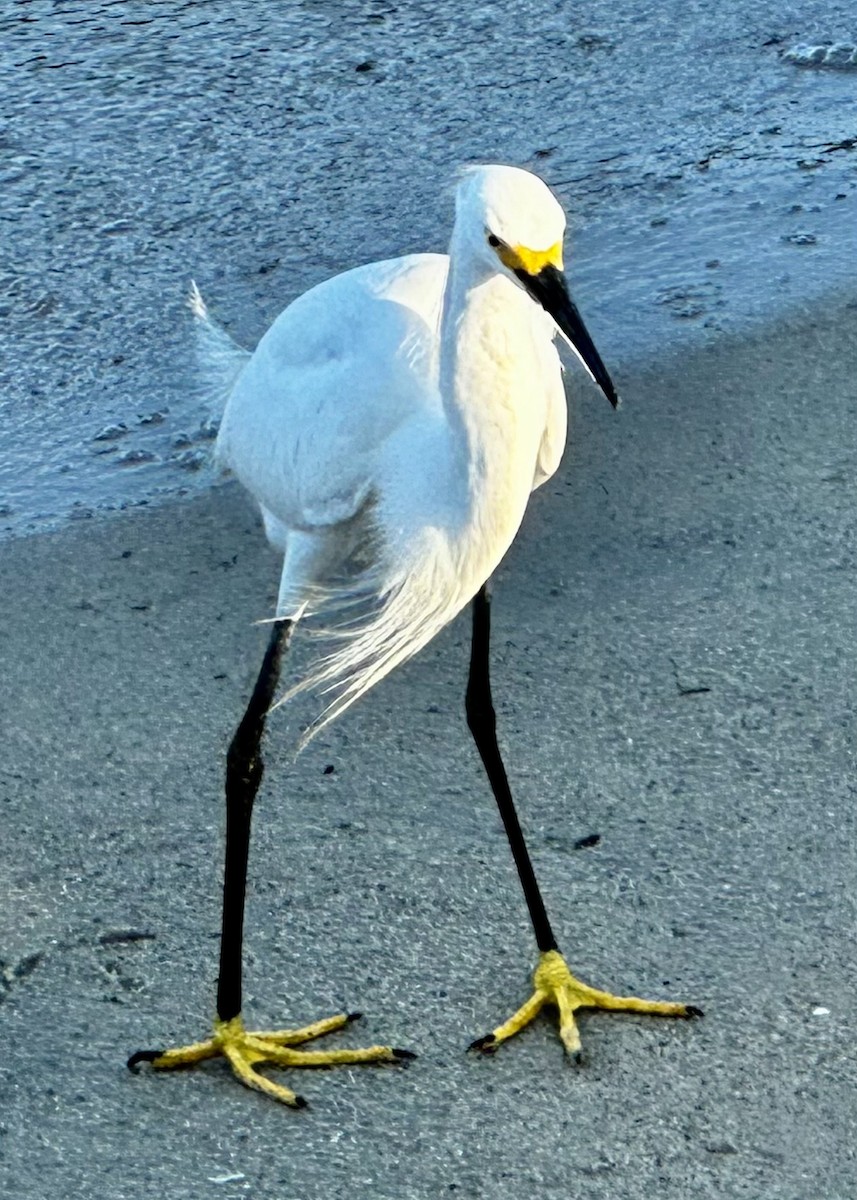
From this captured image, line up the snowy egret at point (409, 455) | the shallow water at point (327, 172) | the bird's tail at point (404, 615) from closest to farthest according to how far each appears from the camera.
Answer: the snowy egret at point (409, 455) → the bird's tail at point (404, 615) → the shallow water at point (327, 172)

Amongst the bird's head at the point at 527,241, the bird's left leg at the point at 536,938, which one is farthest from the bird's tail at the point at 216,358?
the bird's head at the point at 527,241

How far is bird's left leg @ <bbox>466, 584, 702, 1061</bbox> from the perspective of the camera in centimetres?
276

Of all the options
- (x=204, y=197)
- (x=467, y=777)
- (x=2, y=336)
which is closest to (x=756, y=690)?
(x=467, y=777)

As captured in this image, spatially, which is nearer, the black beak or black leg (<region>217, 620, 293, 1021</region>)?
the black beak

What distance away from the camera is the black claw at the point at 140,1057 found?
8.89 ft

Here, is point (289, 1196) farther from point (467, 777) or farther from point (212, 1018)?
point (467, 777)

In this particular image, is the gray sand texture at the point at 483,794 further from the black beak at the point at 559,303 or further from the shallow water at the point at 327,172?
the black beak at the point at 559,303

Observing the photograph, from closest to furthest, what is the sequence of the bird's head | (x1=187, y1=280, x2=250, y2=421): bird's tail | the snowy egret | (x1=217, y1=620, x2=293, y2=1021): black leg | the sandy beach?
1. the bird's head
2. the snowy egret
3. the sandy beach
4. (x1=217, y1=620, x2=293, y2=1021): black leg
5. (x1=187, y1=280, x2=250, y2=421): bird's tail

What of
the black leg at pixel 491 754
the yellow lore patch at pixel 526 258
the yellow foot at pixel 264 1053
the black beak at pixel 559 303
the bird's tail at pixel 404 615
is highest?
the yellow lore patch at pixel 526 258

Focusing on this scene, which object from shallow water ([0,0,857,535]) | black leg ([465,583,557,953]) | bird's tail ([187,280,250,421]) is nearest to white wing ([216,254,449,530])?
black leg ([465,583,557,953])

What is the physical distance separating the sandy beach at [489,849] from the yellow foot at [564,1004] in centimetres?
3

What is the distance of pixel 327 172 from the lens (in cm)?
557

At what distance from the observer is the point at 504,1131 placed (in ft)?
8.42

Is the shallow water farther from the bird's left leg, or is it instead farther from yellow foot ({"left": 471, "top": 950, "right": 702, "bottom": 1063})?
yellow foot ({"left": 471, "top": 950, "right": 702, "bottom": 1063})
